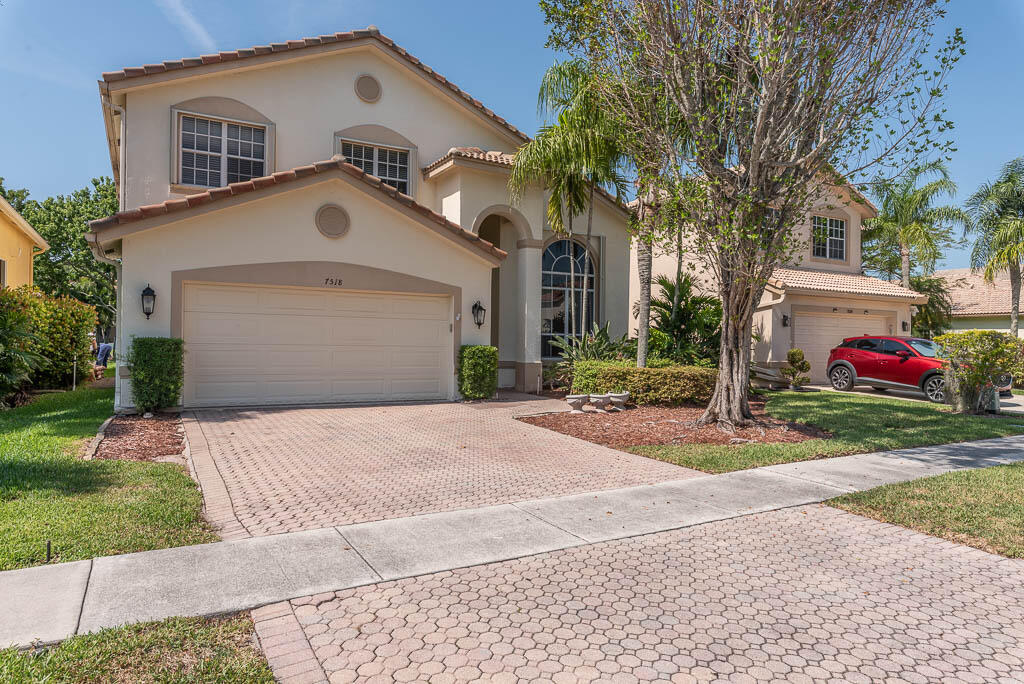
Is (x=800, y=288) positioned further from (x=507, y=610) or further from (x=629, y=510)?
(x=507, y=610)

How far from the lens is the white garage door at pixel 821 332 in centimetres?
2069

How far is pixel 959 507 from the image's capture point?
20.1 feet

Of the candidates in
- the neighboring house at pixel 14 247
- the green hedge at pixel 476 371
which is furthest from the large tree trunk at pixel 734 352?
the neighboring house at pixel 14 247

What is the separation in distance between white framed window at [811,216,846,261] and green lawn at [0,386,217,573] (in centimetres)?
2241

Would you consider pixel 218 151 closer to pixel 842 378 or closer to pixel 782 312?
pixel 782 312

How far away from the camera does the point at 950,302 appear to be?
100ft

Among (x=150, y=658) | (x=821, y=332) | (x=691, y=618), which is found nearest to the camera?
(x=150, y=658)

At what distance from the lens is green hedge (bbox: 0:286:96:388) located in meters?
14.9

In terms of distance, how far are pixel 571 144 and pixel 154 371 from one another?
9365 millimetres

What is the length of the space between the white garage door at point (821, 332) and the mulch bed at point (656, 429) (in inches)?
375

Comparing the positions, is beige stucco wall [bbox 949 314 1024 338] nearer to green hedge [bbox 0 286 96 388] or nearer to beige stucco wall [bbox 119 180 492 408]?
beige stucco wall [bbox 119 180 492 408]

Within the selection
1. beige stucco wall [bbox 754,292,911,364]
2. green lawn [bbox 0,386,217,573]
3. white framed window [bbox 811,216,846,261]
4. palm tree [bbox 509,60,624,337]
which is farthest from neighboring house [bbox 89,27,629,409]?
white framed window [bbox 811,216,846,261]

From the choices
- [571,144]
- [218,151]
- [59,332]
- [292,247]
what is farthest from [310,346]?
[59,332]

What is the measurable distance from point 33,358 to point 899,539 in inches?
568
